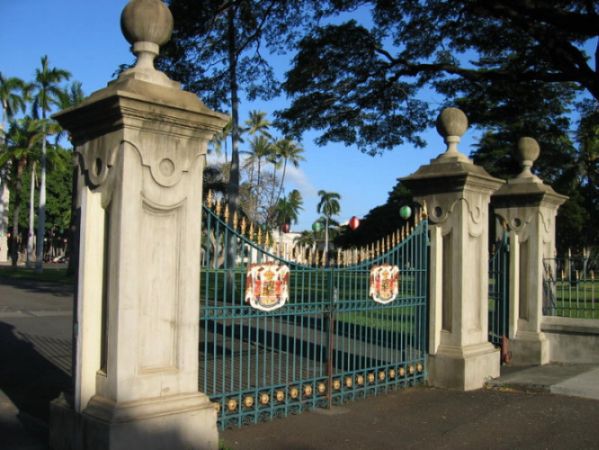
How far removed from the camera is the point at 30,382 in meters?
7.71

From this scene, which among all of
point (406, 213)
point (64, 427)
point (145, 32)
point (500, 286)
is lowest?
point (64, 427)

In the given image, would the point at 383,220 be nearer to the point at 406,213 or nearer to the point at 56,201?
the point at 56,201

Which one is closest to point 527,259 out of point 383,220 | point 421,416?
point 421,416

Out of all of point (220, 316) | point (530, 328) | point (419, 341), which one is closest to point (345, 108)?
point (530, 328)

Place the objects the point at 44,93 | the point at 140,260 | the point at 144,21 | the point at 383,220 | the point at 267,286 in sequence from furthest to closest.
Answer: the point at 383,220 < the point at 44,93 < the point at 267,286 < the point at 144,21 < the point at 140,260

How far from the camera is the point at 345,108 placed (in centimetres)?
1800

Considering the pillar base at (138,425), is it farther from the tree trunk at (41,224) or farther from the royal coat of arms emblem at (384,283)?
the tree trunk at (41,224)

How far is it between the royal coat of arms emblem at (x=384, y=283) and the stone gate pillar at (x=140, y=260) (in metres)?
2.69

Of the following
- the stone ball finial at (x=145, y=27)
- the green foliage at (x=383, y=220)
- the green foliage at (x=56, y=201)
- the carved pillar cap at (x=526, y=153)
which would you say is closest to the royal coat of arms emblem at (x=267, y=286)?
the stone ball finial at (x=145, y=27)

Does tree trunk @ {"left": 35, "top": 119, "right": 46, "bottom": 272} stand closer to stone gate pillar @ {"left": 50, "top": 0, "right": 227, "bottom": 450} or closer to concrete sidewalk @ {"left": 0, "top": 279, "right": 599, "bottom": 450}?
concrete sidewalk @ {"left": 0, "top": 279, "right": 599, "bottom": 450}

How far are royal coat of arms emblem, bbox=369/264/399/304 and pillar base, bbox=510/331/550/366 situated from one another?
3270 mm

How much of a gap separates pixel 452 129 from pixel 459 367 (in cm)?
308

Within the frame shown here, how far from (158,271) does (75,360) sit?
0.97 metres

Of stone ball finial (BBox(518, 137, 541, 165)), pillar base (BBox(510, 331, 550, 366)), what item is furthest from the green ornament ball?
pillar base (BBox(510, 331, 550, 366))
